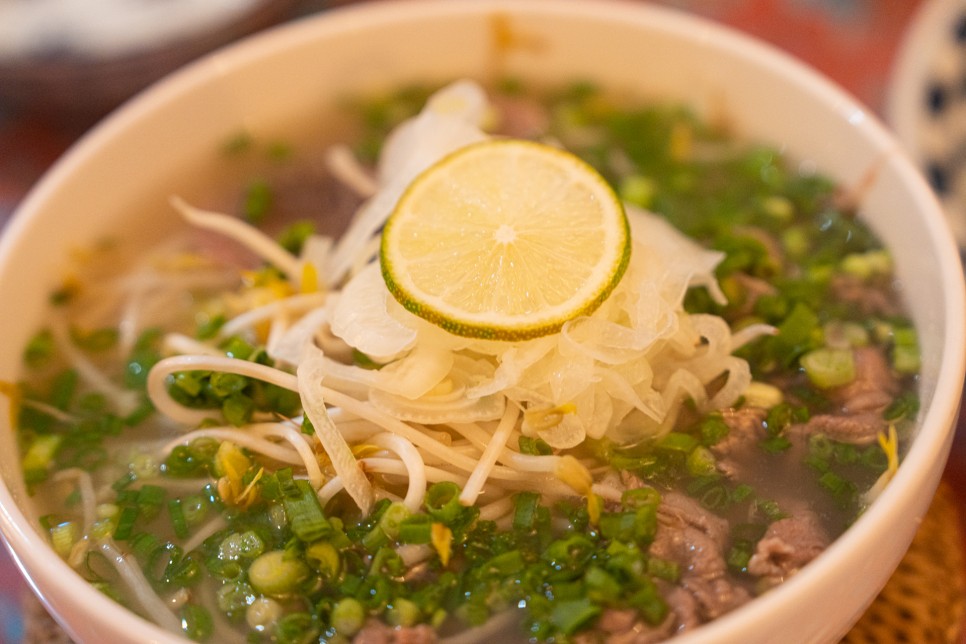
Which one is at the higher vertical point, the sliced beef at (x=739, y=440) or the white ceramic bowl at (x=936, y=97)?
the white ceramic bowl at (x=936, y=97)

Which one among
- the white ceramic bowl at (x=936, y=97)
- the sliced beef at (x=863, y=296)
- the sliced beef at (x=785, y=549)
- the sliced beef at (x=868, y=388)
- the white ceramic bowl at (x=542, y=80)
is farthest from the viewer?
the white ceramic bowl at (x=936, y=97)

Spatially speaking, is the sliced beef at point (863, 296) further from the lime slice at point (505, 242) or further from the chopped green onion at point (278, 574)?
the chopped green onion at point (278, 574)

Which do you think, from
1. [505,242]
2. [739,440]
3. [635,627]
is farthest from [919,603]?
[505,242]

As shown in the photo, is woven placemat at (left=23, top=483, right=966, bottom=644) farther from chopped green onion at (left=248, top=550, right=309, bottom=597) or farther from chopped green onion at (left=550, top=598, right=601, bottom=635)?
chopped green onion at (left=550, top=598, right=601, bottom=635)

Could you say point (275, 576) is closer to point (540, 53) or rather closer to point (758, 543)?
point (758, 543)

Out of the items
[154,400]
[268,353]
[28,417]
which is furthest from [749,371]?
[28,417]

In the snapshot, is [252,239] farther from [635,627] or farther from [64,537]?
[635,627]

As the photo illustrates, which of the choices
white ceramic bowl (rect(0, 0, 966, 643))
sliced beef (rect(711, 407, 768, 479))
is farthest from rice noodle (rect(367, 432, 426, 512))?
sliced beef (rect(711, 407, 768, 479))

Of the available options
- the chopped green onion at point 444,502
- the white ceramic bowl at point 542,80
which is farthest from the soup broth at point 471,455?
the white ceramic bowl at point 542,80
